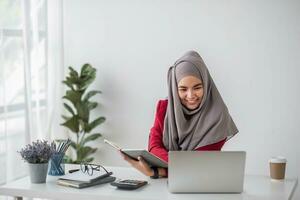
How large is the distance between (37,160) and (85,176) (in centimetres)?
25

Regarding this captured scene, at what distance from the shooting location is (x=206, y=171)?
2145mm

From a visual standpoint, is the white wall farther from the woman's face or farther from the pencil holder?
the pencil holder

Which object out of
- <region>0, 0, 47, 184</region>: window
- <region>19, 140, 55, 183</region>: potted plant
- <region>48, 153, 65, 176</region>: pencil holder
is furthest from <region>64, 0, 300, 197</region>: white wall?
<region>19, 140, 55, 183</region>: potted plant

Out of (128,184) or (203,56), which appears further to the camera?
(203,56)

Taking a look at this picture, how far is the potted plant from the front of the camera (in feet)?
7.75

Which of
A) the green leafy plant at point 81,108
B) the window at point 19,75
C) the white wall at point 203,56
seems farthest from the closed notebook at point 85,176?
the white wall at point 203,56

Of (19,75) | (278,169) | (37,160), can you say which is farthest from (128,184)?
(19,75)

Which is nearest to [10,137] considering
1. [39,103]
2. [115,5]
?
[39,103]

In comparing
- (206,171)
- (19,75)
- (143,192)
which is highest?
(19,75)

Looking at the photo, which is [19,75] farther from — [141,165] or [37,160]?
[141,165]

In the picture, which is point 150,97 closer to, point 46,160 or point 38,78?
point 38,78

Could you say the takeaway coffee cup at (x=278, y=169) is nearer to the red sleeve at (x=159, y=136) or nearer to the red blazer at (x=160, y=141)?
the red blazer at (x=160, y=141)

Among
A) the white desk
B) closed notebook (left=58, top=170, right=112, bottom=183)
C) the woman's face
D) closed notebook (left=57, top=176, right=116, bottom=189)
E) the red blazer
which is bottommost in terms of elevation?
the white desk

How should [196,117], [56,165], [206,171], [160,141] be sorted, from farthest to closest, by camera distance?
[160,141] < [196,117] < [56,165] < [206,171]
